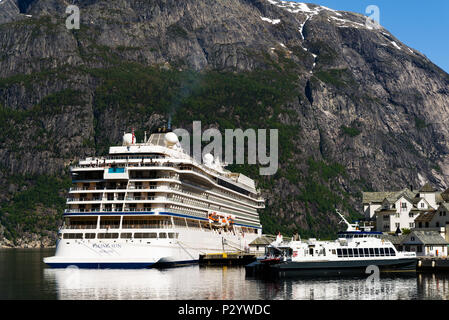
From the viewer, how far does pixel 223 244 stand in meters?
132

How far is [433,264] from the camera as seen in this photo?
319 ft

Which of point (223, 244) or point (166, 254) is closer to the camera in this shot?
point (166, 254)

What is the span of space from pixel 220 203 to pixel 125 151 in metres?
33.7

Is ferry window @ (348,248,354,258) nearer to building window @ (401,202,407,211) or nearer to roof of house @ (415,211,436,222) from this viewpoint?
roof of house @ (415,211,436,222)

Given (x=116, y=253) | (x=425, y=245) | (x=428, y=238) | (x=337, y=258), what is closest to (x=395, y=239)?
(x=425, y=245)

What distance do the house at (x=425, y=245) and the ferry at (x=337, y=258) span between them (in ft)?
45.2

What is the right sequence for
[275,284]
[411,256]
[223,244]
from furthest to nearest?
[223,244], [411,256], [275,284]

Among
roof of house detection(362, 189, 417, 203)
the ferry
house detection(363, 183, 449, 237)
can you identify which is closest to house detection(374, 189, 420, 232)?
house detection(363, 183, 449, 237)

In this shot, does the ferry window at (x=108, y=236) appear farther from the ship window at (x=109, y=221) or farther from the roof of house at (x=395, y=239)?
the roof of house at (x=395, y=239)

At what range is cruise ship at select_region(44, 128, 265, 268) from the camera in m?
94.6

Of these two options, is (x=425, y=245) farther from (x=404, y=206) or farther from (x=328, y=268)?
(x=404, y=206)

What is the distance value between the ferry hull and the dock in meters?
20.0

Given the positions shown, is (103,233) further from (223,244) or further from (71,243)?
(223,244)
